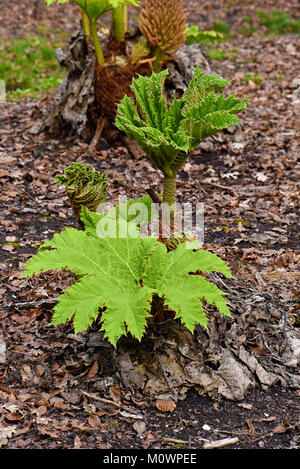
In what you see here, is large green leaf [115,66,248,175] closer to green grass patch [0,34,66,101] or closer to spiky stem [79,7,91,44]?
spiky stem [79,7,91,44]

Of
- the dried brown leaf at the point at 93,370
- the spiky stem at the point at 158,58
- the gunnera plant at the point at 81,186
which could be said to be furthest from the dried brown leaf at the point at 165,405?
the spiky stem at the point at 158,58

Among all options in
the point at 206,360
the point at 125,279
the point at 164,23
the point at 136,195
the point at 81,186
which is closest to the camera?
the point at 125,279

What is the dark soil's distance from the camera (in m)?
3.03

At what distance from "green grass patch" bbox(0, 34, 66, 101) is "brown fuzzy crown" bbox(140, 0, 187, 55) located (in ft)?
10.7

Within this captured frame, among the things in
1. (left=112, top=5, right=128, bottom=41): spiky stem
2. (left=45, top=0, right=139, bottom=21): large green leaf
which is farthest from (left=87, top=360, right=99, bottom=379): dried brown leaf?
(left=112, top=5, right=128, bottom=41): spiky stem

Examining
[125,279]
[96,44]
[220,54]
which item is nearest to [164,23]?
[96,44]

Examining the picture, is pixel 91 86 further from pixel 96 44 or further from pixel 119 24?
pixel 119 24

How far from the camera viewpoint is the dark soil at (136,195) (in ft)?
9.95

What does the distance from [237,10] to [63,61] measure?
8.21m

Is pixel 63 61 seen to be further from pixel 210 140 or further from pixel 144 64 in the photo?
pixel 210 140

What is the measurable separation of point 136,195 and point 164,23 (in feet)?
6.89

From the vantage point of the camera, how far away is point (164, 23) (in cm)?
604
